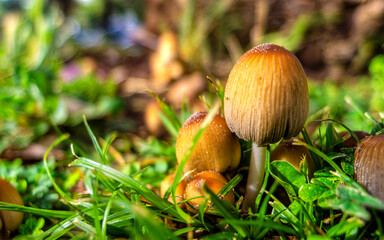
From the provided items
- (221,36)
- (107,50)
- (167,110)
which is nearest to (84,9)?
(107,50)

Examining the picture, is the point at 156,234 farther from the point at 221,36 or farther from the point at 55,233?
the point at 221,36

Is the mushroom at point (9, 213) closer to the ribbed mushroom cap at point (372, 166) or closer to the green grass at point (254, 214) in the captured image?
the green grass at point (254, 214)

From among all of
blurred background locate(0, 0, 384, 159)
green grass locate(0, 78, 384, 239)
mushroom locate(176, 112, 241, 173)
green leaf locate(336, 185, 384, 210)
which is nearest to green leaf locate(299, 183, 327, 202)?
green grass locate(0, 78, 384, 239)

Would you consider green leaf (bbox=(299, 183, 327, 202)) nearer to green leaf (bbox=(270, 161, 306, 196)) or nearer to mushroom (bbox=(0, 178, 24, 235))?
green leaf (bbox=(270, 161, 306, 196))

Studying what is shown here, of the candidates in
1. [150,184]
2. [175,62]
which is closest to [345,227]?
[150,184]

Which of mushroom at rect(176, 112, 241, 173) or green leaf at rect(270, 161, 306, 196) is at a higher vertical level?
mushroom at rect(176, 112, 241, 173)
